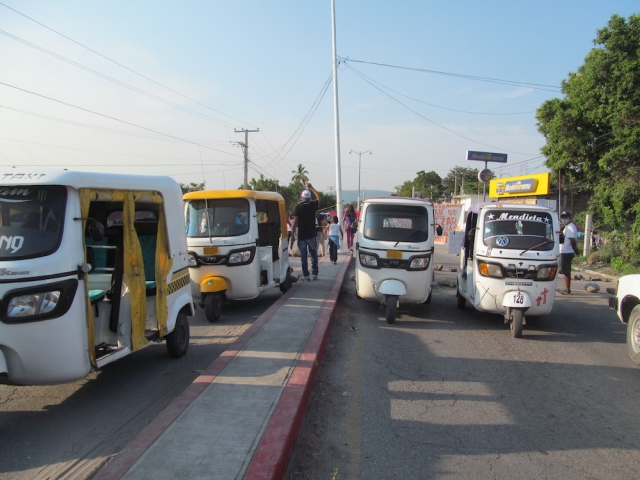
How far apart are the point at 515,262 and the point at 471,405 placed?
11.0 feet

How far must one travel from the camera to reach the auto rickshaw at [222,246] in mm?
7855

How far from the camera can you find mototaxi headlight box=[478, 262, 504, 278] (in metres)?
7.34

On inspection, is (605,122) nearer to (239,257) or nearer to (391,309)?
Answer: (391,309)

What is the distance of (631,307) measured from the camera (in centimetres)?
648

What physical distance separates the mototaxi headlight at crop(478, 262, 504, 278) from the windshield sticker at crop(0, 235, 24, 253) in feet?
20.7

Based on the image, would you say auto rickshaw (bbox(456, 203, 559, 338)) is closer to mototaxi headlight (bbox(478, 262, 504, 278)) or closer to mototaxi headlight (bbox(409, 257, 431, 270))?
mototaxi headlight (bbox(478, 262, 504, 278))

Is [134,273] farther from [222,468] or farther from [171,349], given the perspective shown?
[222,468]

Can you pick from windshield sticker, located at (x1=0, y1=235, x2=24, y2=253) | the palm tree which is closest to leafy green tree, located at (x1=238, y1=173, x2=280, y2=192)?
the palm tree

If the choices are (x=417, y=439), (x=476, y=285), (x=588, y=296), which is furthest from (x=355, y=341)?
(x=588, y=296)

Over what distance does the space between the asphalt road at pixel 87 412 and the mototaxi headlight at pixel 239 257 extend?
184 centimetres

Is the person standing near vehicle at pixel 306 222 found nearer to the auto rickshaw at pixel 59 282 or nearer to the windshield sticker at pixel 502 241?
the windshield sticker at pixel 502 241

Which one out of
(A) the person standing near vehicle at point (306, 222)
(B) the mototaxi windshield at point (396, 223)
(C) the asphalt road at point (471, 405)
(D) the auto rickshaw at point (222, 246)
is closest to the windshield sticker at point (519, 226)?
(B) the mototaxi windshield at point (396, 223)

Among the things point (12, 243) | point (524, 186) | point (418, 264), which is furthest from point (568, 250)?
point (524, 186)

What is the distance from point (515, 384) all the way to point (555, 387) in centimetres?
43
